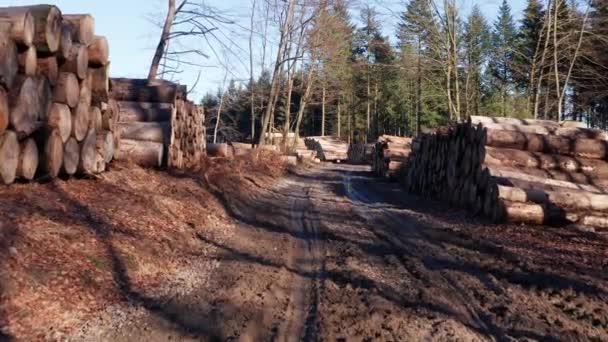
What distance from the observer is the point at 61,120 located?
8.22m

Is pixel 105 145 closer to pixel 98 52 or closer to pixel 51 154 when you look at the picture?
pixel 98 52

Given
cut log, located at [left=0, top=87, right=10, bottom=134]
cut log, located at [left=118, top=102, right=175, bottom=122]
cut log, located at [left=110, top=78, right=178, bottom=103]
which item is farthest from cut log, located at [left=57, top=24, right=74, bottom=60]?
cut log, located at [left=110, top=78, right=178, bottom=103]

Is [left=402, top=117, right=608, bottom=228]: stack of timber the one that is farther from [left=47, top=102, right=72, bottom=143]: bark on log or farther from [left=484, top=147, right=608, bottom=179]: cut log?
[left=47, top=102, right=72, bottom=143]: bark on log

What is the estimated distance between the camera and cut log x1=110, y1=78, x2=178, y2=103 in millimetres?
14469

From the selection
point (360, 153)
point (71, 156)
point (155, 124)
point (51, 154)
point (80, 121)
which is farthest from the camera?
point (360, 153)

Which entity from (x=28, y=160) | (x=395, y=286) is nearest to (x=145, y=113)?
(x=28, y=160)

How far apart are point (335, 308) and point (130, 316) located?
72.0 inches

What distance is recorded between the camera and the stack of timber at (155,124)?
1259 centimetres

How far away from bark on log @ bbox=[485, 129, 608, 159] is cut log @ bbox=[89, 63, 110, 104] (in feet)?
26.9

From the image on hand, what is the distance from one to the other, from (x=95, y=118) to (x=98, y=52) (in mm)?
1091

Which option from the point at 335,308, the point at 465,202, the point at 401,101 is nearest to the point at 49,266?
the point at 335,308

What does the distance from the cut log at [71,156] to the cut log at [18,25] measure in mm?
1680

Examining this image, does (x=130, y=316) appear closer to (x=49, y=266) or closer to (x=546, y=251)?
(x=49, y=266)

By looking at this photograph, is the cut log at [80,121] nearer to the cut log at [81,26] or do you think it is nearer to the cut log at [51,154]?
the cut log at [51,154]
